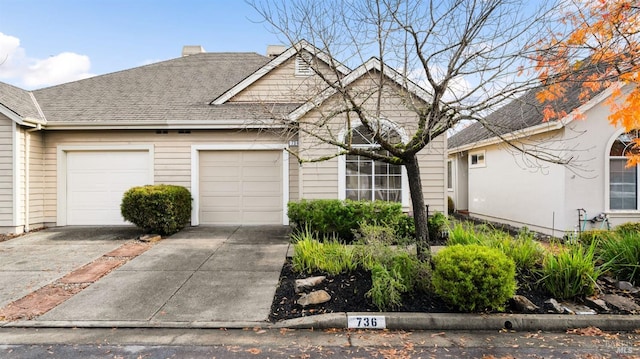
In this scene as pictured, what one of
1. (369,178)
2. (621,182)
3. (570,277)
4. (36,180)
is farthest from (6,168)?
(621,182)

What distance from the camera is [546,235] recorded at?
1012 cm

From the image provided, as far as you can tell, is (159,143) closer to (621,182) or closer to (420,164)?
(420,164)

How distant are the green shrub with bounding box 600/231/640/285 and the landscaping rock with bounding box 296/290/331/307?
4.37 meters

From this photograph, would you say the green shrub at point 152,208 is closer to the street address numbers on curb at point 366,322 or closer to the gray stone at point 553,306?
the street address numbers on curb at point 366,322

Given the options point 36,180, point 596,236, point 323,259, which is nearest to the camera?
point 323,259

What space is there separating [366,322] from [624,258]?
4538mm

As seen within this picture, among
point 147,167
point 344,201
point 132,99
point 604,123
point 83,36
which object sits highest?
point 83,36

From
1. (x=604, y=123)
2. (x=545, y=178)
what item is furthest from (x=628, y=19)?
(x=545, y=178)

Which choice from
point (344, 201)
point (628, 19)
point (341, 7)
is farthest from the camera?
point (344, 201)

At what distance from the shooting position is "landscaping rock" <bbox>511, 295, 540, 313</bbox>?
15.6 feet

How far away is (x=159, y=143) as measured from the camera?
10.7 m

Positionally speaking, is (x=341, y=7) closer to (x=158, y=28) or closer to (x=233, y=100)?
(x=233, y=100)

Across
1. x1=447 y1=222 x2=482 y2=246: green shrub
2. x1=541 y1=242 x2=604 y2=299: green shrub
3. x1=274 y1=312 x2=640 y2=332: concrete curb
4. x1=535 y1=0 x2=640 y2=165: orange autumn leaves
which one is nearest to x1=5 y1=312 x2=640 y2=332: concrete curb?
x1=274 y1=312 x2=640 y2=332: concrete curb

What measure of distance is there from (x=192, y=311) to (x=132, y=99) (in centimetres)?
938
